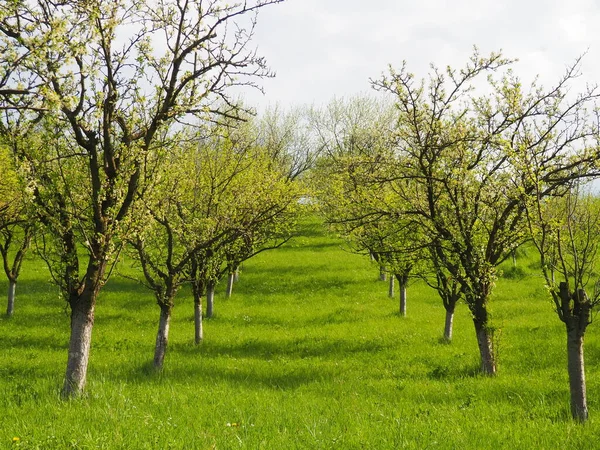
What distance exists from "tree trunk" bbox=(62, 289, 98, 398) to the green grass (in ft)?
0.96

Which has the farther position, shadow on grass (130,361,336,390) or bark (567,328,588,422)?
shadow on grass (130,361,336,390)

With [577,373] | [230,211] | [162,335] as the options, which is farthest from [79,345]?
[577,373]

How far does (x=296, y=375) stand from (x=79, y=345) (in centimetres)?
604

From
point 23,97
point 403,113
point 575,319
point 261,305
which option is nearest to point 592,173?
point 575,319

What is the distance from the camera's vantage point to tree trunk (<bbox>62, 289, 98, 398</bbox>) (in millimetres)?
9172

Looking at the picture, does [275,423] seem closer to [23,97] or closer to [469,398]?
[469,398]

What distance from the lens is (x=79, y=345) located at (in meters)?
9.23

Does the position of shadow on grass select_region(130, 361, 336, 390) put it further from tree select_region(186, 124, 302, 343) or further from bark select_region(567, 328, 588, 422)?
bark select_region(567, 328, 588, 422)

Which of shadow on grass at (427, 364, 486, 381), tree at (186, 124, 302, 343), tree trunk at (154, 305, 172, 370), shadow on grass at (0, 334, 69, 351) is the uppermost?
tree at (186, 124, 302, 343)

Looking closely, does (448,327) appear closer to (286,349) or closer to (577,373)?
(286,349)

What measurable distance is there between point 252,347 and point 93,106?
10.6m

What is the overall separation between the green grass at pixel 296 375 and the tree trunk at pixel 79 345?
11.5 inches

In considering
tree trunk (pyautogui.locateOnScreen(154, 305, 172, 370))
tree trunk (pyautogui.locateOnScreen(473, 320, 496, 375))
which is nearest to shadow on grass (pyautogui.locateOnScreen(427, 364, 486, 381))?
tree trunk (pyautogui.locateOnScreen(473, 320, 496, 375))

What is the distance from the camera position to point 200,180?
61.9 feet
